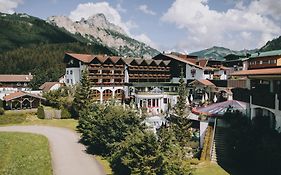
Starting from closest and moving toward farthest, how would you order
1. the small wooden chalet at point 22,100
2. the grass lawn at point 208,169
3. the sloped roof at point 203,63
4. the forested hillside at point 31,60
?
the grass lawn at point 208,169, the small wooden chalet at point 22,100, the sloped roof at point 203,63, the forested hillside at point 31,60

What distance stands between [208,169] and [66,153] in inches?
637

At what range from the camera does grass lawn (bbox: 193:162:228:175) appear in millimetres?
27719

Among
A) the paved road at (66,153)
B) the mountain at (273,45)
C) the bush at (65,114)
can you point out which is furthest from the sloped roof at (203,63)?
the mountain at (273,45)

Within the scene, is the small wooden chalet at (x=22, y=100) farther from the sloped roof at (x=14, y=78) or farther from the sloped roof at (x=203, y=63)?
the sloped roof at (x=14, y=78)

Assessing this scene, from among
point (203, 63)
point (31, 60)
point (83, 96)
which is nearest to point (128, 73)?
point (203, 63)

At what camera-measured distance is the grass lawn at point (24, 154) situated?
32.4m

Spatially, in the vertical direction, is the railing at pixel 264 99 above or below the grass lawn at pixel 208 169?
above

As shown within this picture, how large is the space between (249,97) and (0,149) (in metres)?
Result: 28.8

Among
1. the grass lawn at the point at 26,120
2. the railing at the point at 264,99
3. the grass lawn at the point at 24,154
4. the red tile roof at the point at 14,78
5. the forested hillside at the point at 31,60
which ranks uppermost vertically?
the forested hillside at the point at 31,60

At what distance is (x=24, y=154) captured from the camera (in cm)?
3778

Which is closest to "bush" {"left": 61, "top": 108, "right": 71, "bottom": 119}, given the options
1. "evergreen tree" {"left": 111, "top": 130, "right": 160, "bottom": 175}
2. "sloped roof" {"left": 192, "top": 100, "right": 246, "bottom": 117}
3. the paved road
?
the paved road

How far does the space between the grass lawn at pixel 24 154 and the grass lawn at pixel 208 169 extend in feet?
43.9

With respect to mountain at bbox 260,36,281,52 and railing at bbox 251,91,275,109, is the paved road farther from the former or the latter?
mountain at bbox 260,36,281,52

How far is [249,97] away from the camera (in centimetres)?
3341
